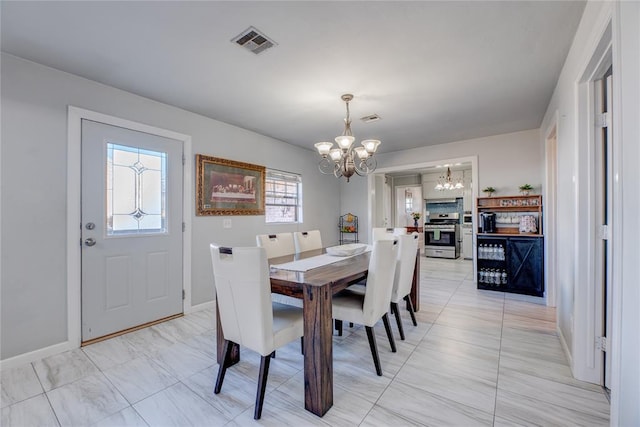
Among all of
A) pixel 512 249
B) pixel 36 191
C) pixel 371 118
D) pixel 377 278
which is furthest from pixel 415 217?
pixel 36 191

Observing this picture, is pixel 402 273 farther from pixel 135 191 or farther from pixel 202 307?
pixel 135 191

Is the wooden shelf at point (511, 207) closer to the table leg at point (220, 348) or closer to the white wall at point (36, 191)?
the table leg at point (220, 348)

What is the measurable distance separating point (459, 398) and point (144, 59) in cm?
336

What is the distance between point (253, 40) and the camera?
200 centimetres

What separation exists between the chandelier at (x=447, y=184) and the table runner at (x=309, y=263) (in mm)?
5247

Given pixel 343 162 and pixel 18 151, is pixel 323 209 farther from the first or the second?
pixel 18 151

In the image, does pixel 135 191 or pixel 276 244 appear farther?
pixel 276 244

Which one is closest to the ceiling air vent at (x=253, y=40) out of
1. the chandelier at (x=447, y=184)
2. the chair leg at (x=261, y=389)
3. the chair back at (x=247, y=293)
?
the chair back at (x=247, y=293)

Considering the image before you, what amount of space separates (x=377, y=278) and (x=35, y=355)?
2806 millimetres

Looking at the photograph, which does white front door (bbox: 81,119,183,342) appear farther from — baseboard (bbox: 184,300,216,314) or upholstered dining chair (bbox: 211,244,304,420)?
upholstered dining chair (bbox: 211,244,304,420)

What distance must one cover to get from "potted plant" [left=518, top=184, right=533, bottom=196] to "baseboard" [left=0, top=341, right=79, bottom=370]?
5721mm

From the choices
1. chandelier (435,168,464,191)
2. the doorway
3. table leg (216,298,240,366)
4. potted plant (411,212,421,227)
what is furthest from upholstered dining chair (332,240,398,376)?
potted plant (411,212,421,227)

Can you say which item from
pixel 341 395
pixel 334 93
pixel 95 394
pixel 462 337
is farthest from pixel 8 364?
pixel 462 337

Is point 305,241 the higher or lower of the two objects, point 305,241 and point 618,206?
the lower
